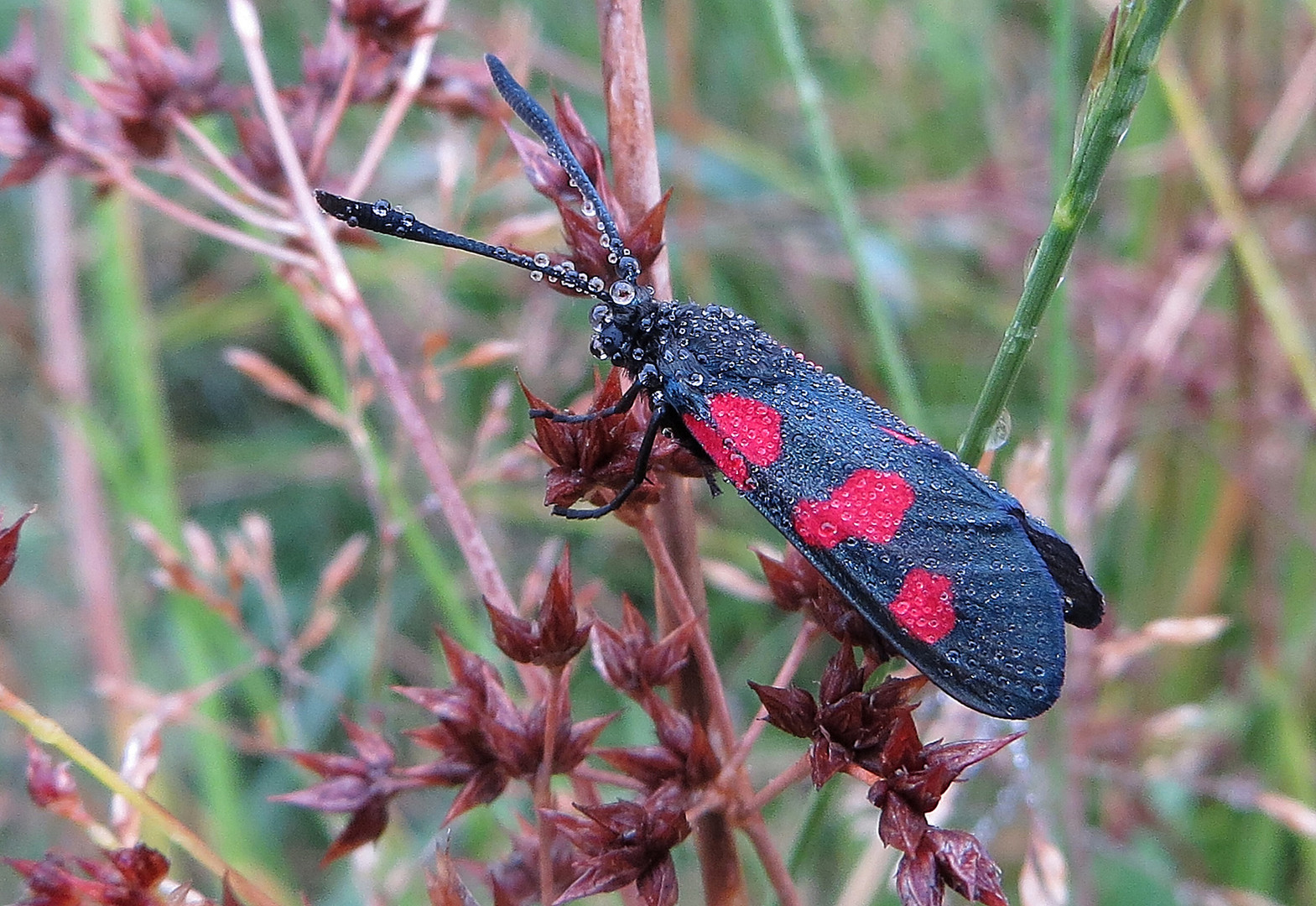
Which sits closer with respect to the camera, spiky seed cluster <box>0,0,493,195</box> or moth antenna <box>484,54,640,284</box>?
moth antenna <box>484,54,640,284</box>

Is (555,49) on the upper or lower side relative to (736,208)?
upper

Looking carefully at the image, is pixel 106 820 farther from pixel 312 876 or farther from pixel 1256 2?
pixel 1256 2

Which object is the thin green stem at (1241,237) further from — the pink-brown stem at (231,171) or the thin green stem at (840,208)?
the pink-brown stem at (231,171)

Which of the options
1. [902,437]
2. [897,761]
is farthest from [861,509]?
[897,761]

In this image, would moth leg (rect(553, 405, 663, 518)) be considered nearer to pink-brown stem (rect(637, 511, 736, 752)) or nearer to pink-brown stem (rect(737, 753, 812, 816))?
pink-brown stem (rect(637, 511, 736, 752))

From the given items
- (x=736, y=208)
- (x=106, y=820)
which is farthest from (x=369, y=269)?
(x=106, y=820)

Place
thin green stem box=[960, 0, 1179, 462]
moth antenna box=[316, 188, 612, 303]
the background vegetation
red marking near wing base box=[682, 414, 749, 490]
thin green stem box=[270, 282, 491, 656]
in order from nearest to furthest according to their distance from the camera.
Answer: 1. thin green stem box=[960, 0, 1179, 462]
2. moth antenna box=[316, 188, 612, 303]
3. red marking near wing base box=[682, 414, 749, 490]
4. thin green stem box=[270, 282, 491, 656]
5. the background vegetation

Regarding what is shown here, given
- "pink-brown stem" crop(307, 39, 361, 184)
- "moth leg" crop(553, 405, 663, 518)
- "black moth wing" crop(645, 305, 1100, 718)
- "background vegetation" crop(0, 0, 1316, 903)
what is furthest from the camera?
"background vegetation" crop(0, 0, 1316, 903)

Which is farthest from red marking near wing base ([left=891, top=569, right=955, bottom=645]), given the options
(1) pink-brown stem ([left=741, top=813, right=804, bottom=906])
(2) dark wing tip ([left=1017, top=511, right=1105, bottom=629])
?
(1) pink-brown stem ([left=741, top=813, right=804, bottom=906])
